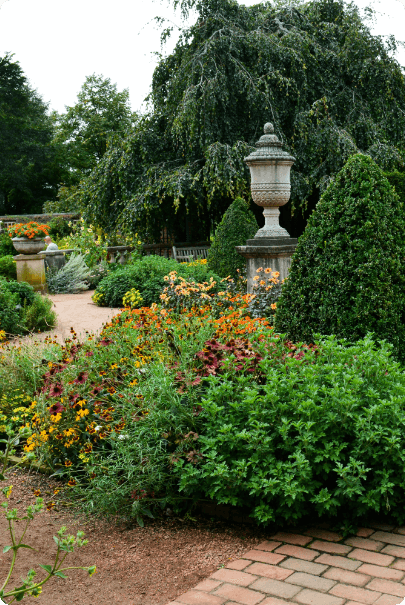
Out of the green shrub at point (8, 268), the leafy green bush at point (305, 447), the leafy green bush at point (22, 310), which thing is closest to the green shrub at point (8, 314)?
the leafy green bush at point (22, 310)

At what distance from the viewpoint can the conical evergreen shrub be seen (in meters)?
3.83

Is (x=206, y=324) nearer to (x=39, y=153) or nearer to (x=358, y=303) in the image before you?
(x=358, y=303)

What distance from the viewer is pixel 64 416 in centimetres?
358

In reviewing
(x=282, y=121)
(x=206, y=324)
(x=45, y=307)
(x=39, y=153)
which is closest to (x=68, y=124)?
(x=39, y=153)

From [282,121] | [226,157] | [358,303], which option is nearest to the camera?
[358,303]

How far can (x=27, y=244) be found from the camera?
36.1 feet

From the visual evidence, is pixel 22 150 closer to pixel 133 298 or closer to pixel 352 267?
pixel 133 298

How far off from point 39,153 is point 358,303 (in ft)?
99.6

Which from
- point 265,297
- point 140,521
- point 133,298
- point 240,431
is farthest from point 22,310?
point 240,431

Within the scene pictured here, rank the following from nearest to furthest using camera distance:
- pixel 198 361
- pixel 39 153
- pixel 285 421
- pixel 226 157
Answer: pixel 285 421 < pixel 198 361 < pixel 226 157 < pixel 39 153

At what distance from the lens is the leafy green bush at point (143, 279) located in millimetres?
9266

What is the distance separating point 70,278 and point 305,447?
35.7 feet

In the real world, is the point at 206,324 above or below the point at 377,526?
above

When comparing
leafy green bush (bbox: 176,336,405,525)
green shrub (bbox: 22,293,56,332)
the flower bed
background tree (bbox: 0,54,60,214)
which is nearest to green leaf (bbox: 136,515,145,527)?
the flower bed
